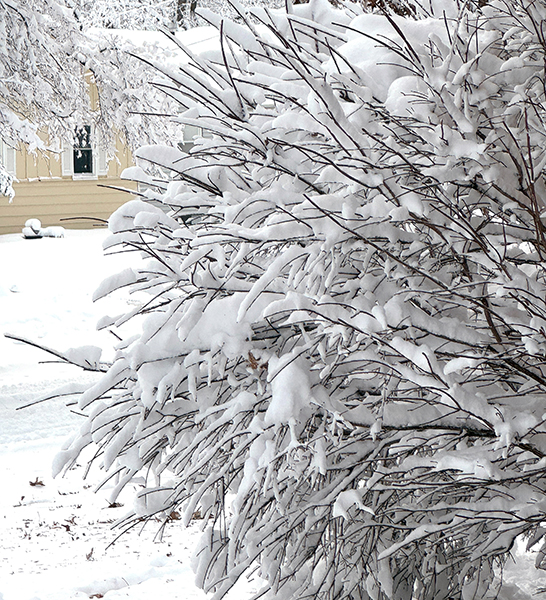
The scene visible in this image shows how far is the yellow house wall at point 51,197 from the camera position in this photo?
19.0 meters

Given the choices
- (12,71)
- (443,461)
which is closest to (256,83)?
(443,461)

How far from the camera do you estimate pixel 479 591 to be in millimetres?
3205

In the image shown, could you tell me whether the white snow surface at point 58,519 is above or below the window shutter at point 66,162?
below

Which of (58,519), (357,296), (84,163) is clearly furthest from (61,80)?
(84,163)

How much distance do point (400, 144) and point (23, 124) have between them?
7749mm

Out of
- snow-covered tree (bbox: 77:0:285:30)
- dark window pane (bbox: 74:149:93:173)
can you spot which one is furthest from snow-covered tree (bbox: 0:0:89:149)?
snow-covered tree (bbox: 77:0:285:30)

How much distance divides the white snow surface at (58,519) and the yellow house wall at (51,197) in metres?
6.45

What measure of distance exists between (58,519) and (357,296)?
165 inches

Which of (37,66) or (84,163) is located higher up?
(37,66)

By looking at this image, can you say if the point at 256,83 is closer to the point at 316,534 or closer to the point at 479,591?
the point at 316,534

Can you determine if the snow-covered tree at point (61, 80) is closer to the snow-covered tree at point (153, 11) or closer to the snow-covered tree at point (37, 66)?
the snow-covered tree at point (37, 66)

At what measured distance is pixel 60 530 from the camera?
5.55 meters

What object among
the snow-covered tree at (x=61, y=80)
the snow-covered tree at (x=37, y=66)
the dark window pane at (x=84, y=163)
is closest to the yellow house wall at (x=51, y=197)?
the dark window pane at (x=84, y=163)

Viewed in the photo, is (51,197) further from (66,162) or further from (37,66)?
(37,66)
